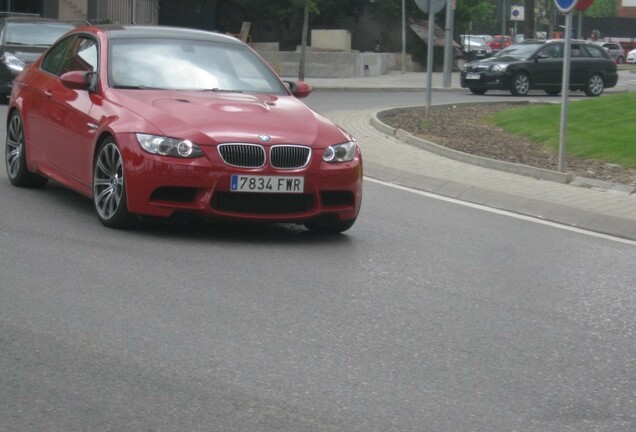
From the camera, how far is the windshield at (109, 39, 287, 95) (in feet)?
33.9

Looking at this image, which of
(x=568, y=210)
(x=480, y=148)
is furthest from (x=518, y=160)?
(x=568, y=210)

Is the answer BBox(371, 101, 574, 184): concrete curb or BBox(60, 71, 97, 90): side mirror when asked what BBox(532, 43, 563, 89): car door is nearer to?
BBox(371, 101, 574, 184): concrete curb

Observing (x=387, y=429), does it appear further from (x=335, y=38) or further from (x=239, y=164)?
(x=335, y=38)

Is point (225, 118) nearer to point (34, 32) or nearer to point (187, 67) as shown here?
point (187, 67)

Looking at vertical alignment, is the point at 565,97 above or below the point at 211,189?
Result: above

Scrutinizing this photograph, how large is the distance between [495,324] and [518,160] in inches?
387

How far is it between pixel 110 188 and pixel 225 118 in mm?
991

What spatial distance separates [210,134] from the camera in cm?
919

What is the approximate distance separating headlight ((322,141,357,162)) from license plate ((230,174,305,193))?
0.29m

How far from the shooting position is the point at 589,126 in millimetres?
20484

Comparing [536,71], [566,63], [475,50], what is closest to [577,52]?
[536,71]

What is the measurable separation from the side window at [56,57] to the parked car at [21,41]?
469 inches

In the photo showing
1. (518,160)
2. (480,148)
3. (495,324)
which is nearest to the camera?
(495,324)

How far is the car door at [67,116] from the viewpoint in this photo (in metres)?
10.2
